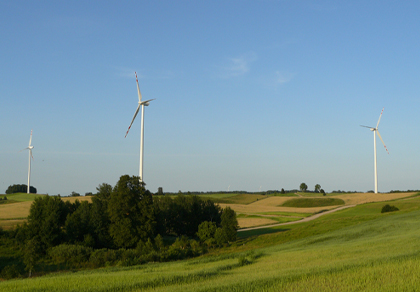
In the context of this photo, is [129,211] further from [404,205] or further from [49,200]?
[404,205]

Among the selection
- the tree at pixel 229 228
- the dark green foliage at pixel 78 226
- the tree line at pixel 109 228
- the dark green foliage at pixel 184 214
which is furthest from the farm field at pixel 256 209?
the tree at pixel 229 228

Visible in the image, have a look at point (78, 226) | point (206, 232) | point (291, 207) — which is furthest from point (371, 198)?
point (78, 226)

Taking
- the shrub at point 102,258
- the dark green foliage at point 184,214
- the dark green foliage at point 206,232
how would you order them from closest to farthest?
the shrub at point 102,258 → the dark green foliage at point 206,232 → the dark green foliage at point 184,214

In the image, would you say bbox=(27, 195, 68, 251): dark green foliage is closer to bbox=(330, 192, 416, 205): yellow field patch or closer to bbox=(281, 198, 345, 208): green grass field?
bbox=(281, 198, 345, 208): green grass field

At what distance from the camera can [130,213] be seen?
193ft

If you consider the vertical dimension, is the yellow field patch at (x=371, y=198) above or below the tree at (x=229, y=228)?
above

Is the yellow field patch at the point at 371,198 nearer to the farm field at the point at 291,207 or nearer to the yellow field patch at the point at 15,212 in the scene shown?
the farm field at the point at 291,207

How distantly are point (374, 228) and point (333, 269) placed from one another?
31.8 meters

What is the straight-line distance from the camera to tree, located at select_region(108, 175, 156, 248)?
55.0 m

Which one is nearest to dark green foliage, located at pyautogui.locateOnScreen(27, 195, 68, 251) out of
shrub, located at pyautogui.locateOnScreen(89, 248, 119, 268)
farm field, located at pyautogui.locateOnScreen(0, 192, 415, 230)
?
farm field, located at pyautogui.locateOnScreen(0, 192, 415, 230)

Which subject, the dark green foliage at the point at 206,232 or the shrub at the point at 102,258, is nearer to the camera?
the shrub at the point at 102,258

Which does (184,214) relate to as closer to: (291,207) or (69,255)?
(69,255)

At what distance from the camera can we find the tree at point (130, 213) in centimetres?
5505

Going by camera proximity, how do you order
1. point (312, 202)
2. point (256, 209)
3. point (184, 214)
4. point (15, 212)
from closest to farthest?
point (184, 214) → point (15, 212) → point (256, 209) → point (312, 202)
